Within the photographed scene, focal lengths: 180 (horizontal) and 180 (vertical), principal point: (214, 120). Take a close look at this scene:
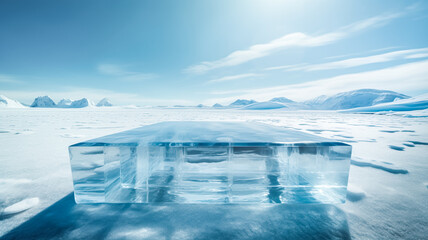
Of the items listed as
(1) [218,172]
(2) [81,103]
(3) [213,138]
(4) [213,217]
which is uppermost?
(3) [213,138]

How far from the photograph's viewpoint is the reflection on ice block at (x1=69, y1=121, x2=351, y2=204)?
1471mm

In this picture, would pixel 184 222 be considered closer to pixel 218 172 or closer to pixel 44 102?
pixel 218 172

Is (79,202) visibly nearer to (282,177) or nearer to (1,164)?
(282,177)

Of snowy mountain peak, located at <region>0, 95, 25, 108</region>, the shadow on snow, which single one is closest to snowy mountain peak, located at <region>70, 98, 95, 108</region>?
snowy mountain peak, located at <region>0, 95, 25, 108</region>

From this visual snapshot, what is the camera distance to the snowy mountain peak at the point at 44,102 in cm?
18812

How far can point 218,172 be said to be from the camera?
1627 mm

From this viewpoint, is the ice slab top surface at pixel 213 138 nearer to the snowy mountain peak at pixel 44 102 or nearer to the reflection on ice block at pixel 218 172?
the reflection on ice block at pixel 218 172

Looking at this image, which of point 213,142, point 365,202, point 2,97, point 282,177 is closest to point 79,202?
point 213,142

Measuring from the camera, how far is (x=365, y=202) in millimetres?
1534

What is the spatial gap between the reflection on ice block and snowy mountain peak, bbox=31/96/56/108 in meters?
254

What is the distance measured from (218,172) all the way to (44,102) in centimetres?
26094

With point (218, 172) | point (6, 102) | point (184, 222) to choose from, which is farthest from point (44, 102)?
point (184, 222)

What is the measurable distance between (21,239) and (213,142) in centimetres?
134

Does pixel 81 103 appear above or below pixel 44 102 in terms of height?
below
